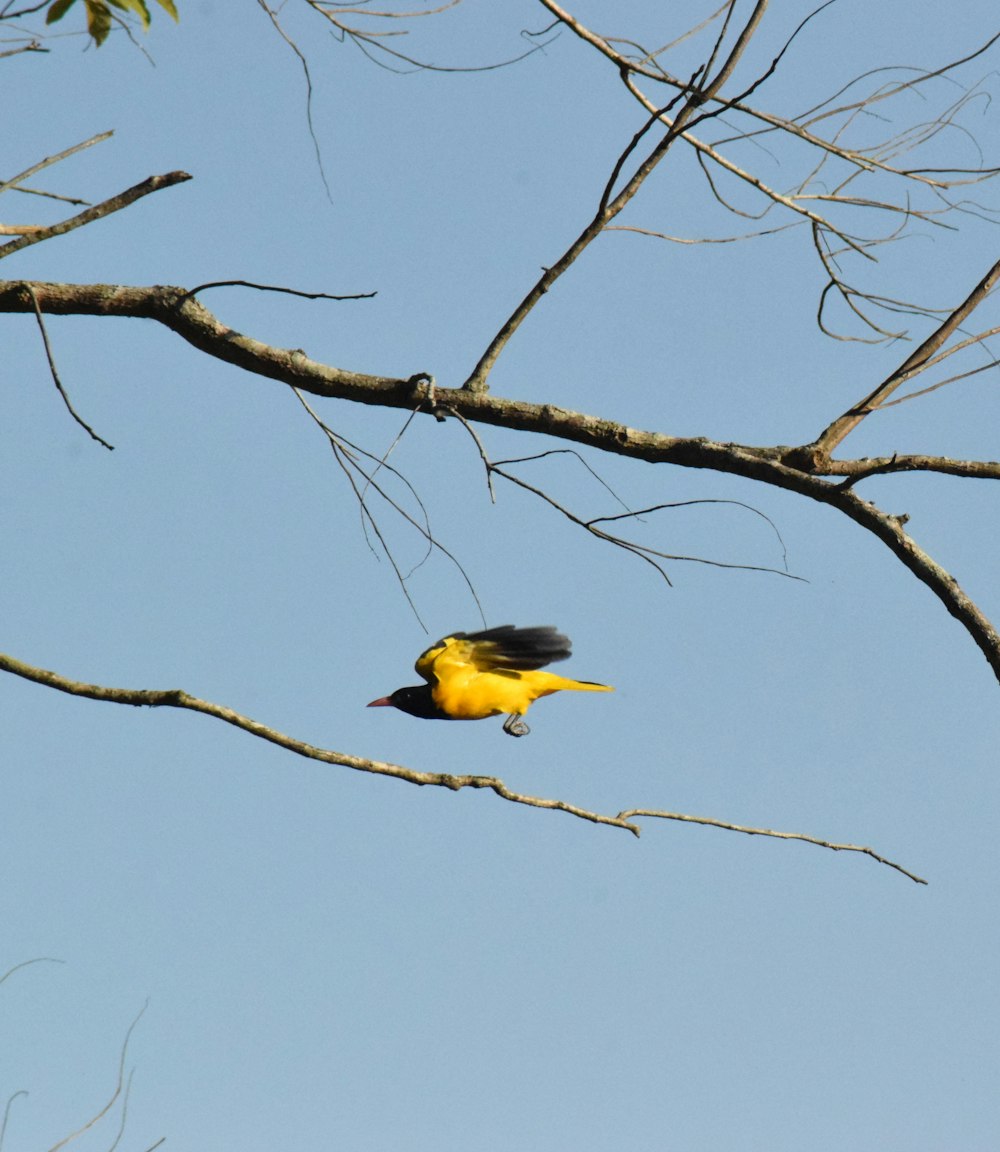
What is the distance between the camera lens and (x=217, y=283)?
338cm

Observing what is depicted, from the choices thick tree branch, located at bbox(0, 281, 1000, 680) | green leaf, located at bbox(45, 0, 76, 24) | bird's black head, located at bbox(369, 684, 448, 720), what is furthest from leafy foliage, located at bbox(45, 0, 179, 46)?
bird's black head, located at bbox(369, 684, 448, 720)

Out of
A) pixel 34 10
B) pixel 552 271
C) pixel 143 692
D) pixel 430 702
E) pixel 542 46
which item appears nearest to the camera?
pixel 143 692

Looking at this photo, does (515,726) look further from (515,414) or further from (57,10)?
(57,10)

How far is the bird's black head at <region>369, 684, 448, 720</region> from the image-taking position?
4457 mm

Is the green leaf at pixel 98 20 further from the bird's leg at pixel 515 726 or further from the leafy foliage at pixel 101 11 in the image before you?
the bird's leg at pixel 515 726

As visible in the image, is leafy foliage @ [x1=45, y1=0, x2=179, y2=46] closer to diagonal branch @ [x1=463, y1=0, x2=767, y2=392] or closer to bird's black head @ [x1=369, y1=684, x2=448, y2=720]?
diagonal branch @ [x1=463, y1=0, x2=767, y2=392]

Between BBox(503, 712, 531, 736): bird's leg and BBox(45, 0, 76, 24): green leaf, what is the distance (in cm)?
264

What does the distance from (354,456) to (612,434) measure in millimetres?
770

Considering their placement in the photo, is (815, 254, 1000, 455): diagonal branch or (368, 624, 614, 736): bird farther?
(368, 624, 614, 736): bird

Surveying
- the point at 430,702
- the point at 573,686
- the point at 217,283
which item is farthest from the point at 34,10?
the point at 573,686

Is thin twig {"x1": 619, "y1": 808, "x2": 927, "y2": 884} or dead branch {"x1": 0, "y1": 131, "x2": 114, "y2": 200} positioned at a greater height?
dead branch {"x1": 0, "y1": 131, "x2": 114, "y2": 200}

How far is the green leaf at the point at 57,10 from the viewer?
3.00 m

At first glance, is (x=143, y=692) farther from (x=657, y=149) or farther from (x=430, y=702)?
(x=657, y=149)

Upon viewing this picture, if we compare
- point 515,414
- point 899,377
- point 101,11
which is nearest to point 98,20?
point 101,11
